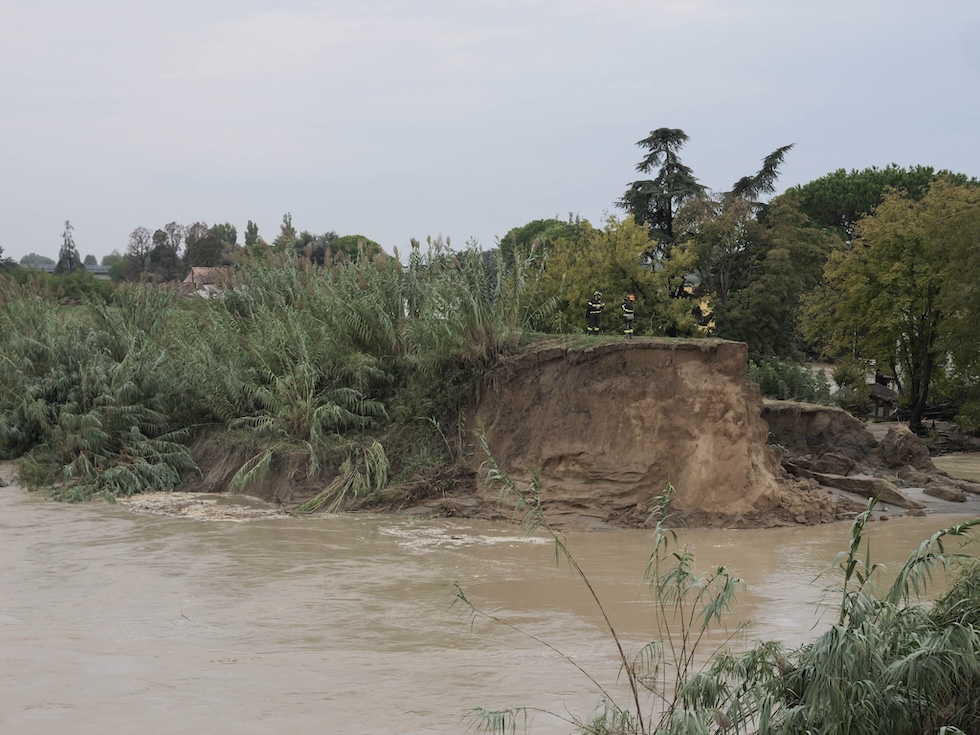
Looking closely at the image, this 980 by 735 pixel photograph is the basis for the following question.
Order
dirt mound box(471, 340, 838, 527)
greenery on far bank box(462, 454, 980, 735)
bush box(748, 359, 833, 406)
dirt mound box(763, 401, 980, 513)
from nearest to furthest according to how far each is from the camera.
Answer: greenery on far bank box(462, 454, 980, 735), dirt mound box(471, 340, 838, 527), dirt mound box(763, 401, 980, 513), bush box(748, 359, 833, 406)

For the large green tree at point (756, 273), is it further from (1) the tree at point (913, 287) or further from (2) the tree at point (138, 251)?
(2) the tree at point (138, 251)

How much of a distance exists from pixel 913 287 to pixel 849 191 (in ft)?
106

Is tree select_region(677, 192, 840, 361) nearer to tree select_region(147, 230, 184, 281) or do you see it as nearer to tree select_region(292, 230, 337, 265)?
tree select_region(292, 230, 337, 265)

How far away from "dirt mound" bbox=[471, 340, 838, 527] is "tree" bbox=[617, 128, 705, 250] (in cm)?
2702

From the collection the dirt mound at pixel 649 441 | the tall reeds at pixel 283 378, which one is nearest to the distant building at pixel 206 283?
the tall reeds at pixel 283 378

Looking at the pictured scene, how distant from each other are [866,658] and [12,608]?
7607 millimetres

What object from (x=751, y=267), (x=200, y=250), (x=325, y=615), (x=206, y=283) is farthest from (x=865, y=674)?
(x=200, y=250)

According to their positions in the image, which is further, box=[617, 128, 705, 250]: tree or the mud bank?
box=[617, 128, 705, 250]: tree

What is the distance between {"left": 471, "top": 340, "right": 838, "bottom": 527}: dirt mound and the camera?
46.1 feet

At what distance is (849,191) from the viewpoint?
6028cm

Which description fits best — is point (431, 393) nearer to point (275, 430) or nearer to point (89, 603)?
point (275, 430)

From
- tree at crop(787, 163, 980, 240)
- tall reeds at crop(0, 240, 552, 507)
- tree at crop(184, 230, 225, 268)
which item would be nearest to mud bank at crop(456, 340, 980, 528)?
tall reeds at crop(0, 240, 552, 507)

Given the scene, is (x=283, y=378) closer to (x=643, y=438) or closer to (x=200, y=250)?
(x=643, y=438)

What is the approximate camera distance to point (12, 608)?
935 centimetres
